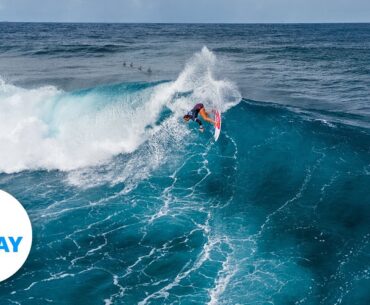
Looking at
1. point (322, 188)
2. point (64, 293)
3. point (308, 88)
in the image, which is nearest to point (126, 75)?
point (308, 88)

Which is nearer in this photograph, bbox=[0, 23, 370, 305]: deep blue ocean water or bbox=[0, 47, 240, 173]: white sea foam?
bbox=[0, 23, 370, 305]: deep blue ocean water

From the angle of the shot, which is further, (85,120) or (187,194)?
(85,120)

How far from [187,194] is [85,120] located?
12.2 m

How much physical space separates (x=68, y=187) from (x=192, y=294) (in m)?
11.1

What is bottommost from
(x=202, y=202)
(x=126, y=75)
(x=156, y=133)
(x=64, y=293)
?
(x=64, y=293)

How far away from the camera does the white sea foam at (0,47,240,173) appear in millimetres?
26812

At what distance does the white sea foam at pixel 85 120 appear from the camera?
88.0 ft

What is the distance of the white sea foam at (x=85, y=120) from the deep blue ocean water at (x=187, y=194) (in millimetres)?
127

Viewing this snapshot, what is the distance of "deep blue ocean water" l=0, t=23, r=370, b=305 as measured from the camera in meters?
16.1

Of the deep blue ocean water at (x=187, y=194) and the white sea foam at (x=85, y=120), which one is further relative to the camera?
the white sea foam at (x=85, y=120)

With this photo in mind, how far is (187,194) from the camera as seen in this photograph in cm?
2248

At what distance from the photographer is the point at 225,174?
80.0 ft

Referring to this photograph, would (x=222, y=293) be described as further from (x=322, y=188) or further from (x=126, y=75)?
(x=126, y=75)

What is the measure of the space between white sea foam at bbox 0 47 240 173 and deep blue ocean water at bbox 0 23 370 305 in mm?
127
